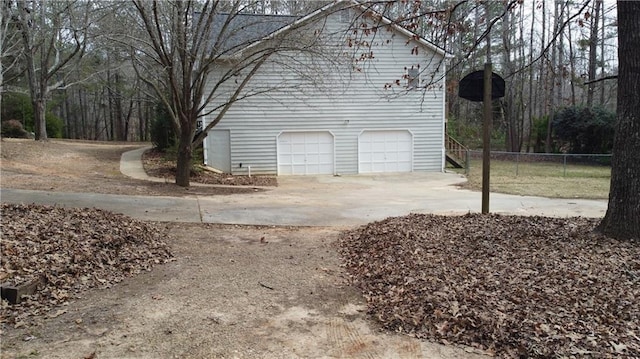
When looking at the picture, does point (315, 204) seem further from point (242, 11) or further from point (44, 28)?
point (44, 28)

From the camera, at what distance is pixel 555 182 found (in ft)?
54.1

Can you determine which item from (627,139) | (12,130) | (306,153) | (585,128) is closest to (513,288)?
(627,139)

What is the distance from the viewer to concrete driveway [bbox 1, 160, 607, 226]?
27.2ft

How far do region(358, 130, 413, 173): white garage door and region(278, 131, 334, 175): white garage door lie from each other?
143cm

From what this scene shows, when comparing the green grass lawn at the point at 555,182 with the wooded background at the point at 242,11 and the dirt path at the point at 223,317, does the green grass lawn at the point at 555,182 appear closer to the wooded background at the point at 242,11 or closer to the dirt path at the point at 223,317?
the wooded background at the point at 242,11

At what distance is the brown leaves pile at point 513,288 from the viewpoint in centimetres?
303

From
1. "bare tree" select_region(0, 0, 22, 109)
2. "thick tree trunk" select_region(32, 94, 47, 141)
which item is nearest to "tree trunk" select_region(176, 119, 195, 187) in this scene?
"bare tree" select_region(0, 0, 22, 109)

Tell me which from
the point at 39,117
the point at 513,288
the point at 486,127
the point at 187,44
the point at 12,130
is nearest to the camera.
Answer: the point at 513,288

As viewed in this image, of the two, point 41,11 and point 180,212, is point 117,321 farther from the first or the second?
point 41,11

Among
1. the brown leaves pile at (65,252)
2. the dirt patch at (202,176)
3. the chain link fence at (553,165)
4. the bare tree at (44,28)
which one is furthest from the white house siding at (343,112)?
the brown leaves pile at (65,252)

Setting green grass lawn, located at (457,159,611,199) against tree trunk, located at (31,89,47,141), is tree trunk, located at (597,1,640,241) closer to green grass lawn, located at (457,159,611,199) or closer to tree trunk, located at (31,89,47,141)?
green grass lawn, located at (457,159,611,199)

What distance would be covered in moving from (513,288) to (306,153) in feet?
53.2

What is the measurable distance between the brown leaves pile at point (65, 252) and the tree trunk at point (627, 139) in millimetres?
4808

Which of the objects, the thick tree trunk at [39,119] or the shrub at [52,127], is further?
the shrub at [52,127]
